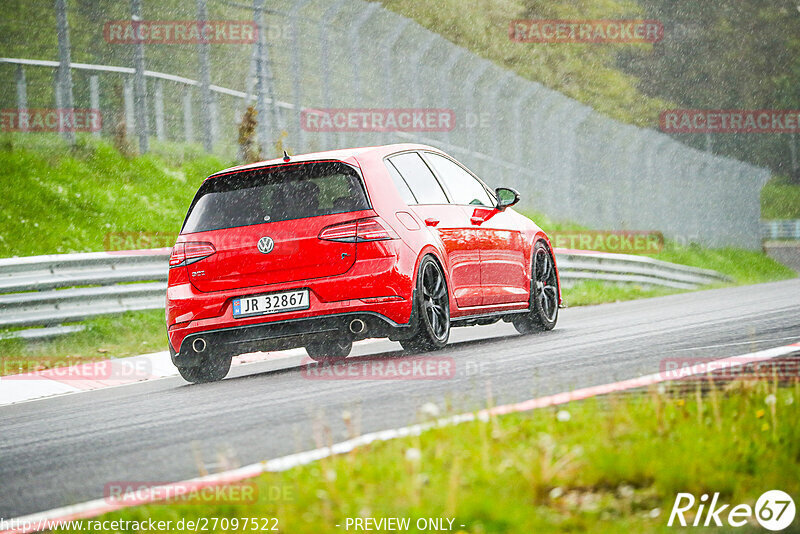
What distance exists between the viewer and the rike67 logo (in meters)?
3.57

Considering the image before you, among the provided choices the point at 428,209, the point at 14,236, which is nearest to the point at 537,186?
the point at 14,236

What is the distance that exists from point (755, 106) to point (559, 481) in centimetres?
6887

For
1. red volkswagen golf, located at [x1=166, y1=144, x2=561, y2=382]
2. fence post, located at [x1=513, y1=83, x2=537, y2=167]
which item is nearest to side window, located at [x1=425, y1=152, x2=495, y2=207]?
red volkswagen golf, located at [x1=166, y1=144, x2=561, y2=382]

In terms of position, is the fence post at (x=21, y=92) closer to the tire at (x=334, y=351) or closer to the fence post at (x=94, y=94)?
the fence post at (x=94, y=94)

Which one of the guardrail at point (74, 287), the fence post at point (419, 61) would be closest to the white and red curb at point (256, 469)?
the guardrail at point (74, 287)

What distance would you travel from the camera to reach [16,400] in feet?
29.6

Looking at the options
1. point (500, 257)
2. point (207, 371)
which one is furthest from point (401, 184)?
point (207, 371)

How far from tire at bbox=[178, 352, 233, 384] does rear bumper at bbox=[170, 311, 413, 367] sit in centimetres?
53

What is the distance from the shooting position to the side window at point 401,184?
866 centimetres

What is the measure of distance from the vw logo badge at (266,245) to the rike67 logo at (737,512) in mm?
4778

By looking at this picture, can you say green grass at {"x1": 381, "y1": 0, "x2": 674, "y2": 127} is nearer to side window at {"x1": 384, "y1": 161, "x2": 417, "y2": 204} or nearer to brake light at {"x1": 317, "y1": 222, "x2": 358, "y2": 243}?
side window at {"x1": 384, "y1": 161, "x2": 417, "y2": 204}

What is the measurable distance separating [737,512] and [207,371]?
5922 millimetres

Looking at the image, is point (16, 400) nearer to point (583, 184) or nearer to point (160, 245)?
point (160, 245)

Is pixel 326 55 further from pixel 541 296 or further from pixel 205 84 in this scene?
pixel 541 296
